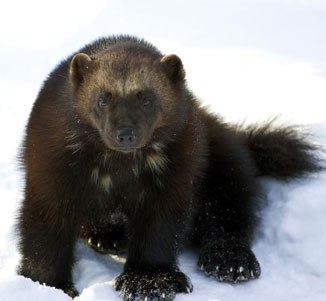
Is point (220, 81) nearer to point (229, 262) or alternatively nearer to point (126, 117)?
point (229, 262)

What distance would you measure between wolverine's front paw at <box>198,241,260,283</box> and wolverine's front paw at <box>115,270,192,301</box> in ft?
0.94

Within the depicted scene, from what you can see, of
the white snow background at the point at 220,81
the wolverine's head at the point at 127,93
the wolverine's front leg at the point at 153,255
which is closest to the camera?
the wolverine's head at the point at 127,93

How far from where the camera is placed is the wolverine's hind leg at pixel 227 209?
15.3ft

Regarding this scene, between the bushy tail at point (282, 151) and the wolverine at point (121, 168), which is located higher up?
the bushy tail at point (282, 151)

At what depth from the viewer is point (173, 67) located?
4.01 metres

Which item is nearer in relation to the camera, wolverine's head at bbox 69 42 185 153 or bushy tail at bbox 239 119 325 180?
wolverine's head at bbox 69 42 185 153

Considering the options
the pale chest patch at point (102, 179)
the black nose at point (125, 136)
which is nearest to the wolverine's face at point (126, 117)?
the black nose at point (125, 136)

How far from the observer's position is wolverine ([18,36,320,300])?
3822mm

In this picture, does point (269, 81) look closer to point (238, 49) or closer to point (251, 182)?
point (238, 49)

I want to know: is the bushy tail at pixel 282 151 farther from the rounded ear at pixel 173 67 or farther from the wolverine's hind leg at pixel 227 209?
the rounded ear at pixel 173 67

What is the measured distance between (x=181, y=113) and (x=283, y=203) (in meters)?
1.22

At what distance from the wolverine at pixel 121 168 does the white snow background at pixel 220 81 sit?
0.17 metres

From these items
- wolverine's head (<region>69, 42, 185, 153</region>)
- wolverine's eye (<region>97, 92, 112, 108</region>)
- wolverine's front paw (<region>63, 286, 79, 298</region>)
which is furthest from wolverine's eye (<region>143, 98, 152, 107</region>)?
wolverine's front paw (<region>63, 286, 79, 298</region>)

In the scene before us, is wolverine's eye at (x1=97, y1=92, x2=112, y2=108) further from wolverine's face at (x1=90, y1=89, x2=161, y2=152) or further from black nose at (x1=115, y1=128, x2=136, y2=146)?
black nose at (x1=115, y1=128, x2=136, y2=146)
